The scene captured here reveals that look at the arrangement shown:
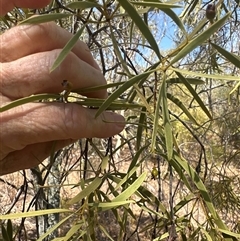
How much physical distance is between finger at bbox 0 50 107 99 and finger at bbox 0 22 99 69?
1 centimetres

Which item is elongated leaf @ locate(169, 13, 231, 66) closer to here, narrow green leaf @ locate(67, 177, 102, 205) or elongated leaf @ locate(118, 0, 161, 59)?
elongated leaf @ locate(118, 0, 161, 59)

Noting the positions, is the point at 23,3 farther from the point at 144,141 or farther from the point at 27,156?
the point at 144,141

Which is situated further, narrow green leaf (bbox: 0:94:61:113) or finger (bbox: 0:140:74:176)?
finger (bbox: 0:140:74:176)

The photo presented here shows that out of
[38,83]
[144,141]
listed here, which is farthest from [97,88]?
[144,141]

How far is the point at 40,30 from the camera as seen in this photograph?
1.16ft

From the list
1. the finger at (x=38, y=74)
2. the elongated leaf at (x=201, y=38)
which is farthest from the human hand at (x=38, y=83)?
the elongated leaf at (x=201, y=38)

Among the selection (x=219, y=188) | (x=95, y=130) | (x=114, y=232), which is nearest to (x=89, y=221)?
(x=95, y=130)

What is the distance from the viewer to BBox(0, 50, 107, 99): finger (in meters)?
0.34

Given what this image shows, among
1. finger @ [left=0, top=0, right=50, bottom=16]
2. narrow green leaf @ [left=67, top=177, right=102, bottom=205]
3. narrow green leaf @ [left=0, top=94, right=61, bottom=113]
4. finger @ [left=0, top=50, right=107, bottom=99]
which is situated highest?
finger @ [left=0, top=0, right=50, bottom=16]

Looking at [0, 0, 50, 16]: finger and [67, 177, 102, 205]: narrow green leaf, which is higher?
[0, 0, 50, 16]: finger

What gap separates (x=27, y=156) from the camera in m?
0.43

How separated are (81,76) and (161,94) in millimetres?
78

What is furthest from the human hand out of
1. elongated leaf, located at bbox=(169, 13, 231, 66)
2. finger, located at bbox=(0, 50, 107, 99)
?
elongated leaf, located at bbox=(169, 13, 231, 66)

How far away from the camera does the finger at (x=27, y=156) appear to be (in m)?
0.41
